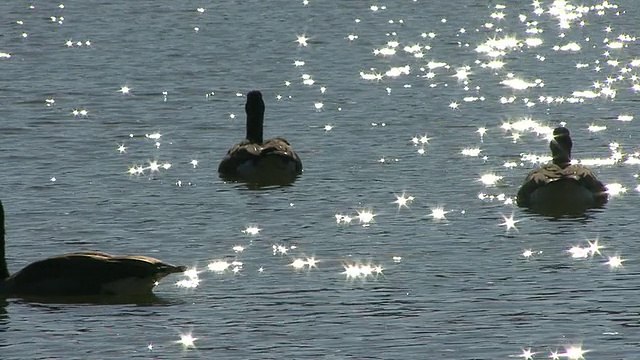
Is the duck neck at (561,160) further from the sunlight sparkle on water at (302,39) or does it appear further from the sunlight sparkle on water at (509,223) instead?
the sunlight sparkle on water at (302,39)

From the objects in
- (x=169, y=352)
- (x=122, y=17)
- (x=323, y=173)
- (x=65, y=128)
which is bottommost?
(x=169, y=352)

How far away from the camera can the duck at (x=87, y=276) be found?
1079 inches

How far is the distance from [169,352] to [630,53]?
140 ft

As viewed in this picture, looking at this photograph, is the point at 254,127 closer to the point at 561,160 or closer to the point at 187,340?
the point at 561,160

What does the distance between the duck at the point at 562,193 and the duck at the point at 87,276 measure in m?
10.3

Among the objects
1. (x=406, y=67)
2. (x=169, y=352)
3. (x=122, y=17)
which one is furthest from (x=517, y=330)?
(x=122, y=17)

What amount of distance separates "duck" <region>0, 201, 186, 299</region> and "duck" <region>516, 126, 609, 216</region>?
33.8 ft

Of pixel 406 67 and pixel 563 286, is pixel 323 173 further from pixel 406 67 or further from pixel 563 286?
pixel 406 67

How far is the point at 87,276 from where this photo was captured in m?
27.8

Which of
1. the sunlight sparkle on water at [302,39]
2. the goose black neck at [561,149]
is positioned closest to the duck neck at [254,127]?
the goose black neck at [561,149]

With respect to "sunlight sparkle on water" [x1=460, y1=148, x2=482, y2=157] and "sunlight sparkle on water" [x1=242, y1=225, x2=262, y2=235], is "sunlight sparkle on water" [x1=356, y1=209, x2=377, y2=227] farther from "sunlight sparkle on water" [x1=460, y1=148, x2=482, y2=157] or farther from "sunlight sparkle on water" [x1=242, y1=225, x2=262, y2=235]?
"sunlight sparkle on water" [x1=460, y1=148, x2=482, y2=157]

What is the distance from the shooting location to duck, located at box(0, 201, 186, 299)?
89.9ft

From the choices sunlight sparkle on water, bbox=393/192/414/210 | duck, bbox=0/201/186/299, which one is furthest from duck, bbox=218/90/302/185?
duck, bbox=0/201/186/299

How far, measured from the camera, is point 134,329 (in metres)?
25.6
